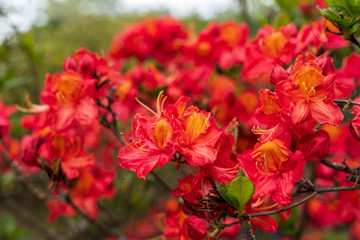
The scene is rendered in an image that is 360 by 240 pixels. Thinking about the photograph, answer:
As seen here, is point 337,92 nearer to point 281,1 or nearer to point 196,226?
point 196,226

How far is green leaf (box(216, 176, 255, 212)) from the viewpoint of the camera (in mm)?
873

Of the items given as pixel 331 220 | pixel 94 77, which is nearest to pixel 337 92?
pixel 94 77

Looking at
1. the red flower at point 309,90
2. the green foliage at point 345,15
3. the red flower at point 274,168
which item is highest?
the green foliage at point 345,15

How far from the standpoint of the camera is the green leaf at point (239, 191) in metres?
0.87

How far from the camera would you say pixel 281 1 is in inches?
78.7

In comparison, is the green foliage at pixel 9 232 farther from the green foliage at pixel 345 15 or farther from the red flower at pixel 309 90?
the green foliage at pixel 345 15

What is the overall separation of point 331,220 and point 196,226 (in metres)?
1.68

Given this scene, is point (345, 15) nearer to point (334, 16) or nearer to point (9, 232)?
point (334, 16)

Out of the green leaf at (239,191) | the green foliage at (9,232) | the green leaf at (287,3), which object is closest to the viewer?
the green leaf at (239,191)

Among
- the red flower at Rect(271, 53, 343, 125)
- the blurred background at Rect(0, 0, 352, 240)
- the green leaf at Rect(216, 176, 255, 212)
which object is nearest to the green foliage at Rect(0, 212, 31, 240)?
the blurred background at Rect(0, 0, 352, 240)

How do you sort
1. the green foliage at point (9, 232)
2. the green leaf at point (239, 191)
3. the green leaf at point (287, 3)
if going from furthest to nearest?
1. the green foliage at point (9, 232)
2. the green leaf at point (287, 3)
3. the green leaf at point (239, 191)

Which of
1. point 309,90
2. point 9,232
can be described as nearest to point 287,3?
point 309,90

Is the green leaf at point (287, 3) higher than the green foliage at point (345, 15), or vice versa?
the green foliage at point (345, 15)

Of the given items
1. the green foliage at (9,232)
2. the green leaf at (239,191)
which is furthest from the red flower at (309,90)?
the green foliage at (9,232)
